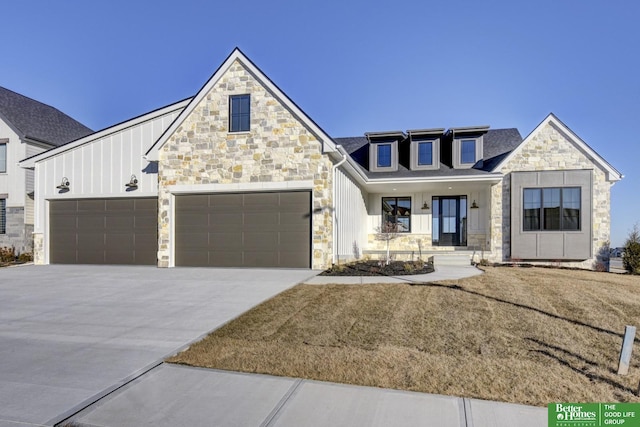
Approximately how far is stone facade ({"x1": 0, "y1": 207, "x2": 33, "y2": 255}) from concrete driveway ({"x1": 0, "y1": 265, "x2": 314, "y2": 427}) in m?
7.85

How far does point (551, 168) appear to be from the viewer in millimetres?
14578

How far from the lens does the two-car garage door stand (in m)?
12.1

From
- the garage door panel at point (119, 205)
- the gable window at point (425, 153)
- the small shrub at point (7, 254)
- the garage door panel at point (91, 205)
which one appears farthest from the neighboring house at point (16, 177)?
the gable window at point (425, 153)

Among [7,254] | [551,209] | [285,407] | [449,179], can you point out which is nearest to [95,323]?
[285,407]

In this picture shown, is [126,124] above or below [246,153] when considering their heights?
above

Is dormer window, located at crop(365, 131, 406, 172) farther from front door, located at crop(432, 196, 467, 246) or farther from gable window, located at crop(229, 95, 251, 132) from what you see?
gable window, located at crop(229, 95, 251, 132)

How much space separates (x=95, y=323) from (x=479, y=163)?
15.5 m

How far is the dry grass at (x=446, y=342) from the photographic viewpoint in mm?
3703

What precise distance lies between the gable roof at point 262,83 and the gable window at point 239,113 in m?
0.85

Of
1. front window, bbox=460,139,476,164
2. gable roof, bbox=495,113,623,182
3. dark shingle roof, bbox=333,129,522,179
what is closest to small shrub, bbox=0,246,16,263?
dark shingle roof, bbox=333,129,522,179

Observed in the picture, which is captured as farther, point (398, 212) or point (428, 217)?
point (398, 212)

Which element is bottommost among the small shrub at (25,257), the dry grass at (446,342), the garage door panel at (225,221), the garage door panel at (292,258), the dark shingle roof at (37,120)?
the small shrub at (25,257)

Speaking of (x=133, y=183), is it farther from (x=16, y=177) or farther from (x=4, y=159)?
(x=4, y=159)

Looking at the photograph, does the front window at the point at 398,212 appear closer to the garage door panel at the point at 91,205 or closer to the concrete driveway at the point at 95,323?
the concrete driveway at the point at 95,323
